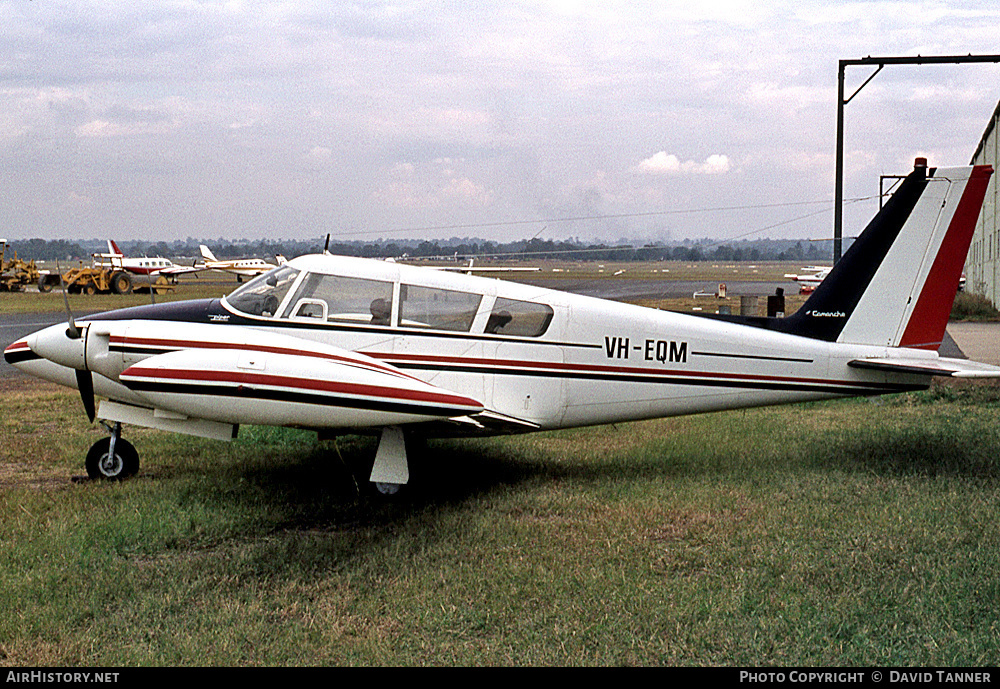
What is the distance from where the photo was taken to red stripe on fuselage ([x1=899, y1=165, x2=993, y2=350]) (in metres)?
8.95

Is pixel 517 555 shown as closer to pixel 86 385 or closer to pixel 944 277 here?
pixel 86 385

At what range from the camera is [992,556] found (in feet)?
20.7

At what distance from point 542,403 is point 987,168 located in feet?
16.7

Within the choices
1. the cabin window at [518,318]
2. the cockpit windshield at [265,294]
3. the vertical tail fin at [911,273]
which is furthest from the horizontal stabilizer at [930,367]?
the cockpit windshield at [265,294]

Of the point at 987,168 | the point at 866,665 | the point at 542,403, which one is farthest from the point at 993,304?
the point at 866,665

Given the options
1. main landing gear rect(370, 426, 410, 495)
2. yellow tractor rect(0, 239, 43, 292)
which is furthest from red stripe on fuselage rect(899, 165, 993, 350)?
yellow tractor rect(0, 239, 43, 292)

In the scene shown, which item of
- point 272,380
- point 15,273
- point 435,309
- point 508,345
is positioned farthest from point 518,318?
point 15,273

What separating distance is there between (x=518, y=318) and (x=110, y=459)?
14.4 ft

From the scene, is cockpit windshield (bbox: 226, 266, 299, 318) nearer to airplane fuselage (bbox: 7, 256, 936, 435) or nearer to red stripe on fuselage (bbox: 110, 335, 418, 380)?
airplane fuselage (bbox: 7, 256, 936, 435)

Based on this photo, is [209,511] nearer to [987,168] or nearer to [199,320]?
[199,320]

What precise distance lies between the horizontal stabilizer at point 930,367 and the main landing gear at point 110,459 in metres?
7.54

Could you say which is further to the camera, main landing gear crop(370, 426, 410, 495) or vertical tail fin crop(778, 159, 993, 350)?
vertical tail fin crop(778, 159, 993, 350)

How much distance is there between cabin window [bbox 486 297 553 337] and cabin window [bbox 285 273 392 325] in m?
1.04

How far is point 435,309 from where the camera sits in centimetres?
840
